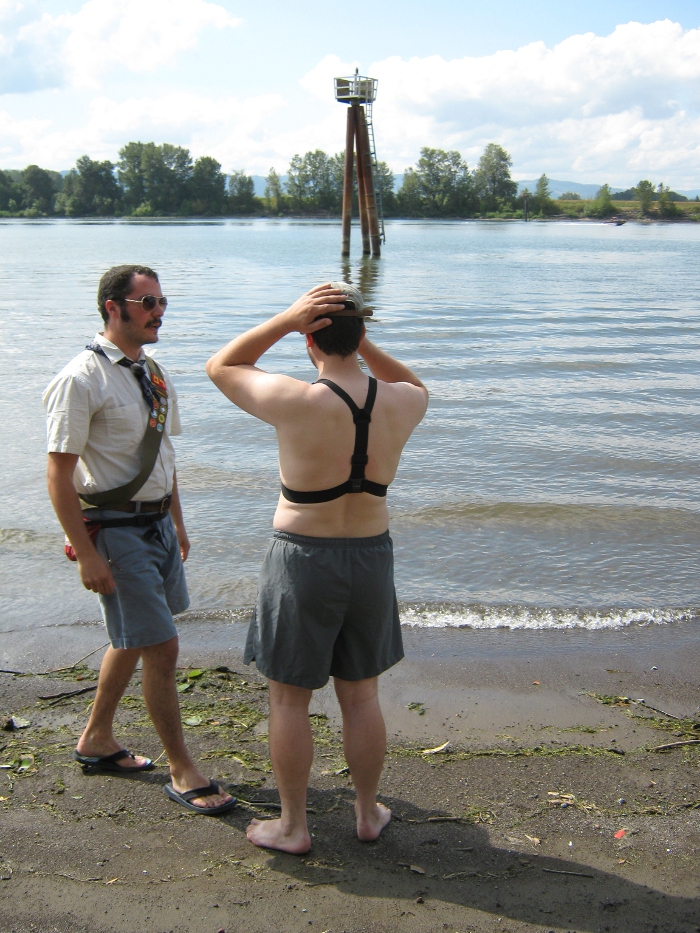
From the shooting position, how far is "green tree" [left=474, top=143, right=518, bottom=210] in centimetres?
15838

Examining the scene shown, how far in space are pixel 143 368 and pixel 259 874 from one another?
1.97 metres

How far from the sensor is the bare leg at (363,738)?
3.07 meters

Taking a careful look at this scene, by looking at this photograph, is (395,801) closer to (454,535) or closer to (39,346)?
(454,535)

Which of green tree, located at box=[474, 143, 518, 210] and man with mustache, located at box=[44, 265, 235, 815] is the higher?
green tree, located at box=[474, 143, 518, 210]

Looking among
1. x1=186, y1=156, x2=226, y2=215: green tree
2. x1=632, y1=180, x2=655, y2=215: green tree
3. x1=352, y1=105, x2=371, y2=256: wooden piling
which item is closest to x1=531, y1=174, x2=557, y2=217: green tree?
x1=632, y1=180, x2=655, y2=215: green tree

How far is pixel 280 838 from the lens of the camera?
10.1 feet

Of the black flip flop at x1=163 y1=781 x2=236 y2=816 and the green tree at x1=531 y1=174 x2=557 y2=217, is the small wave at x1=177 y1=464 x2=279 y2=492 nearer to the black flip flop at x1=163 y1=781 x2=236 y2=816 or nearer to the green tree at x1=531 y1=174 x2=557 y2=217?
the black flip flop at x1=163 y1=781 x2=236 y2=816

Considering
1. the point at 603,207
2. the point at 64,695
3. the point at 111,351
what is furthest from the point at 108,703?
the point at 603,207

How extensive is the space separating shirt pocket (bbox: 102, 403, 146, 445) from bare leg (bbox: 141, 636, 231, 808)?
83cm

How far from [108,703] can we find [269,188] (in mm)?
169074

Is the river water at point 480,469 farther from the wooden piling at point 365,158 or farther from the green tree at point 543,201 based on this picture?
the green tree at point 543,201

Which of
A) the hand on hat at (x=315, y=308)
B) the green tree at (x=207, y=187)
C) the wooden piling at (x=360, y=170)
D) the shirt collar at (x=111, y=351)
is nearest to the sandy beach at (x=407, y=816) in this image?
the shirt collar at (x=111, y=351)

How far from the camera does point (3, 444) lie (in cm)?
991

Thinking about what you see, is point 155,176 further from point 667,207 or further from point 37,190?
point 667,207
